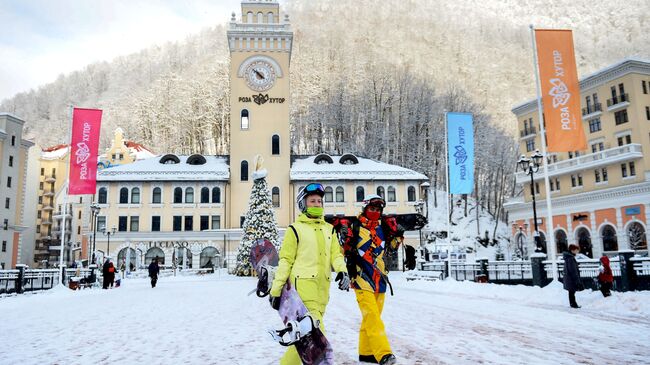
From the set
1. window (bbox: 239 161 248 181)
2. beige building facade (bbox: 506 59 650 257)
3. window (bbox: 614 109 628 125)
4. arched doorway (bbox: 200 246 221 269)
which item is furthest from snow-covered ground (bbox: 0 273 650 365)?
window (bbox: 239 161 248 181)

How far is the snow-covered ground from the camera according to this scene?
21.8 feet

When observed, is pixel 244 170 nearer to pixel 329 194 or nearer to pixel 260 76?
pixel 329 194

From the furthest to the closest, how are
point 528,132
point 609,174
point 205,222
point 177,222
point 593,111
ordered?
point 528,132, point 205,222, point 177,222, point 593,111, point 609,174

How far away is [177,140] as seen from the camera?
92.0 meters

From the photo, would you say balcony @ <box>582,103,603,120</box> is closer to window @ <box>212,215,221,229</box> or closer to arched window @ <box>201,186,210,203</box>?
window @ <box>212,215,221,229</box>

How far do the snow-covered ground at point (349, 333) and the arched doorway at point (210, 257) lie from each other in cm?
3331

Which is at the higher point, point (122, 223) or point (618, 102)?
point (618, 102)

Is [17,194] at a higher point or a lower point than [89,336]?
higher

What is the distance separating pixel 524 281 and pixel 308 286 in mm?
22829

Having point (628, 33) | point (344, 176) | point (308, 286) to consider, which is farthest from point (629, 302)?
point (628, 33)

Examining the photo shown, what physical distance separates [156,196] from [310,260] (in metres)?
47.6

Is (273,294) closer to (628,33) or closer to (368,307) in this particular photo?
(368,307)

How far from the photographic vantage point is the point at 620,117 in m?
44.5

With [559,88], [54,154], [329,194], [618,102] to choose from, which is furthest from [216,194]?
[54,154]
